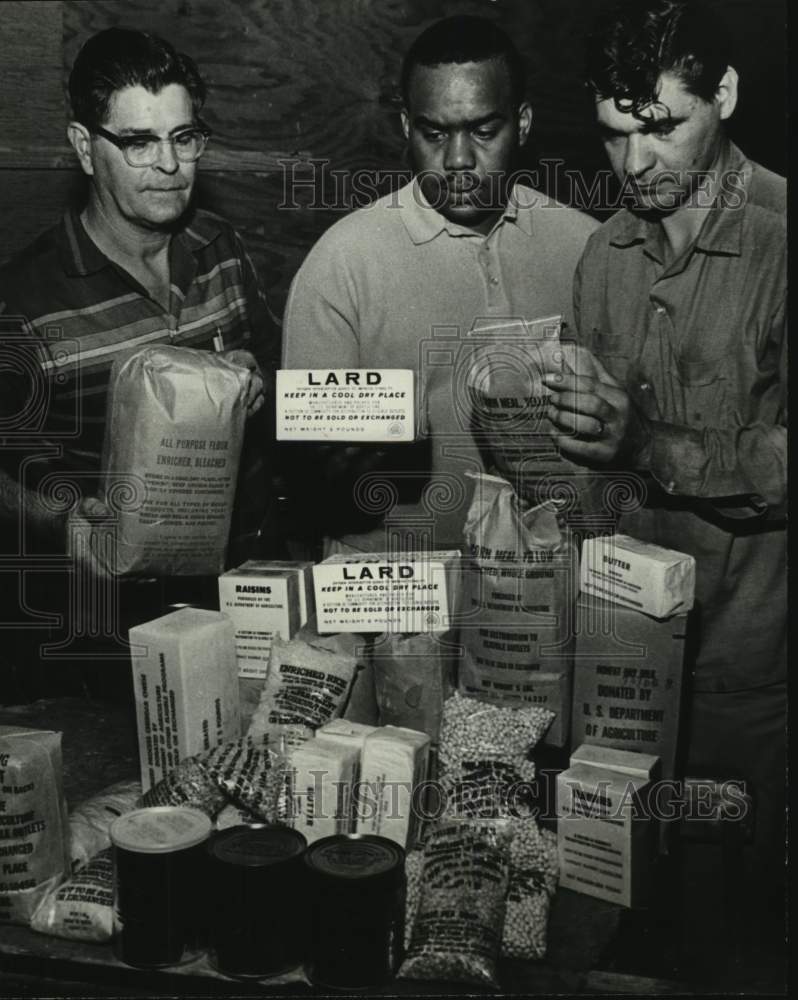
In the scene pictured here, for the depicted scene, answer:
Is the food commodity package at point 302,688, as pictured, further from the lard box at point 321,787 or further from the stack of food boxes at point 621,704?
the stack of food boxes at point 621,704

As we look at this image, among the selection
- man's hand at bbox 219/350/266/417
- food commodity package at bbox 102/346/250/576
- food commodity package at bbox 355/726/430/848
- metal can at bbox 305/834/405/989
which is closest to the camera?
metal can at bbox 305/834/405/989

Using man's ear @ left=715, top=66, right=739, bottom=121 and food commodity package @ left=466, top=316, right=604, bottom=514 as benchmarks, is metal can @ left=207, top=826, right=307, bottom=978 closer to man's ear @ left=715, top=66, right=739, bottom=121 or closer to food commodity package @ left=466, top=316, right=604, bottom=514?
food commodity package @ left=466, top=316, right=604, bottom=514

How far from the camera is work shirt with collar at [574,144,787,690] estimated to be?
1.78m

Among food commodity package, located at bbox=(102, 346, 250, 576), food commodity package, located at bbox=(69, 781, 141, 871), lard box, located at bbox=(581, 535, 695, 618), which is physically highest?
food commodity package, located at bbox=(102, 346, 250, 576)

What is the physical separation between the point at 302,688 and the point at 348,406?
19.3 inches

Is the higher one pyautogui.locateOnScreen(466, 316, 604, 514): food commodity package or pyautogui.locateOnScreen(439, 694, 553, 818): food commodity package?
pyautogui.locateOnScreen(466, 316, 604, 514): food commodity package

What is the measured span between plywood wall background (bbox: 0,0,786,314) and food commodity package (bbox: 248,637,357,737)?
2.42 ft

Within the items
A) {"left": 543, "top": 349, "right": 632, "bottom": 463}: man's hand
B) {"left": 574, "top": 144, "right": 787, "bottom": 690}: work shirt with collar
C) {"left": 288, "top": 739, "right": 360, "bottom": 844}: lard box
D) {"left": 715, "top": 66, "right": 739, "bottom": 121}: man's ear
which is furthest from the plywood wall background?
{"left": 288, "top": 739, "right": 360, "bottom": 844}: lard box

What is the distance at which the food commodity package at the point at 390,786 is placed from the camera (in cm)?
162

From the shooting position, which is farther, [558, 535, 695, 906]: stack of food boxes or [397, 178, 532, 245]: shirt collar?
[397, 178, 532, 245]: shirt collar

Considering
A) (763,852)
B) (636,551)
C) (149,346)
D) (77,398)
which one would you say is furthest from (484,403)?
(763,852)

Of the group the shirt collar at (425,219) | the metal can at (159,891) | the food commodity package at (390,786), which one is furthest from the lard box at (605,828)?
the shirt collar at (425,219)

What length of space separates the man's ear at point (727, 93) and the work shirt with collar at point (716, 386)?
0.22 feet

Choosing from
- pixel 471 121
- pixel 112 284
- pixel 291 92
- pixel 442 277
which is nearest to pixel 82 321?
pixel 112 284
